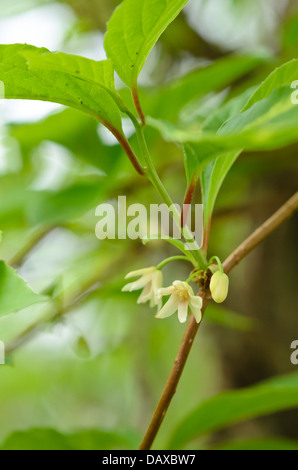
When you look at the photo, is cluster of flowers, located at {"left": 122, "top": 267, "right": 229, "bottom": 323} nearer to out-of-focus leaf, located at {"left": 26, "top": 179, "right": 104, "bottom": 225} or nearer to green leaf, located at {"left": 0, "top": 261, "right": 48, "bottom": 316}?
green leaf, located at {"left": 0, "top": 261, "right": 48, "bottom": 316}

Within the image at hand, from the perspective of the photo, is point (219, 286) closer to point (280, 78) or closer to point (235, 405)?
point (280, 78)

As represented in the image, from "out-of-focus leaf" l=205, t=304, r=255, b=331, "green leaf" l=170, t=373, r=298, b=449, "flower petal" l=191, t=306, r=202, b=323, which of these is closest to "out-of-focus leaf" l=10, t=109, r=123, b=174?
"out-of-focus leaf" l=205, t=304, r=255, b=331

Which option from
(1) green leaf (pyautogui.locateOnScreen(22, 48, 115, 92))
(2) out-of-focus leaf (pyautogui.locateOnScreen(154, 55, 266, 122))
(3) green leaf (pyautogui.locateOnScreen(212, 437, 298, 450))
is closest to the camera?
(1) green leaf (pyautogui.locateOnScreen(22, 48, 115, 92))

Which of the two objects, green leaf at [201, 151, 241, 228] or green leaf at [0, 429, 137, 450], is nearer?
green leaf at [201, 151, 241, 228]

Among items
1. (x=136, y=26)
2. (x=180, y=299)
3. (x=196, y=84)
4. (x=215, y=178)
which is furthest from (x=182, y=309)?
(x=196, y=84)

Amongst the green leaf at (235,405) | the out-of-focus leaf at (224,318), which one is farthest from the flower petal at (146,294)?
the out-of-focus leaf at (224,318)

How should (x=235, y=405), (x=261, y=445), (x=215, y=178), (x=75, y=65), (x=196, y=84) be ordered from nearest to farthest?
(x=75, y=65)
(x=215, y=178)
(x=235, y=405)
(x=261, y=445)
(x=196, y=84)

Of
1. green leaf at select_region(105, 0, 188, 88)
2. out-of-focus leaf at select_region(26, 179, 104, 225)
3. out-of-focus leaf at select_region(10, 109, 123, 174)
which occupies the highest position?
out-of-focus leaf at select_region(10, 109, 123, 174)

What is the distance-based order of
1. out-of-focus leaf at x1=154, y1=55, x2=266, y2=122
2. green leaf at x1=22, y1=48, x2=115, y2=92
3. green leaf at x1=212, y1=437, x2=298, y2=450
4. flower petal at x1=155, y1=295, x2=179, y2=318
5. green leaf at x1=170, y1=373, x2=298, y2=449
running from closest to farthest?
green leaf at x1=22, y1=48, x2=115, y2=92 < flower petal at x1=155, y1=295, x2=179, y2=318 < green leaf at x1=170, y1=373, x2=298, y2=449 < green leaf at x1=212, y1=437, x2=298, y2=450 < out-of-focus leaf at x1=154, y1=55, x2=266, y2=122
